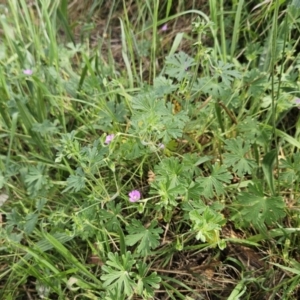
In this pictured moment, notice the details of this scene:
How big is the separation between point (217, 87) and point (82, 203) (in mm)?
533

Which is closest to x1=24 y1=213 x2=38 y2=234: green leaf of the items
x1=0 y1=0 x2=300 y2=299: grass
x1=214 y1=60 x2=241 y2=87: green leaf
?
x1=0 y1=0 x2=300 y2=299: grass

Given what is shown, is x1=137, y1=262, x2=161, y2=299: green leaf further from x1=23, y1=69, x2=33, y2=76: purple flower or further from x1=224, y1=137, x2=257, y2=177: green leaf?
x1=23, y1=69, x2=33, y2=76: purple flower

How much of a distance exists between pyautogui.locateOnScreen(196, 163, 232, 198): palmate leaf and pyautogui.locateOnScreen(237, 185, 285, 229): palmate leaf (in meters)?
0.06

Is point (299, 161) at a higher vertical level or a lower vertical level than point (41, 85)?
lower

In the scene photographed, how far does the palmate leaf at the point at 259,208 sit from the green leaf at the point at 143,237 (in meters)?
0.23

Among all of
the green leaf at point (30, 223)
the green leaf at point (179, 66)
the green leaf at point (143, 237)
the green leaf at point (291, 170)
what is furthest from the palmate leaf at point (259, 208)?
the green leaf at point (30, 223)

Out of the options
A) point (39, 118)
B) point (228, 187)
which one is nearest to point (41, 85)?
point (39, 118)

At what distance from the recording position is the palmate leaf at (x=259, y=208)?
48.2 inches

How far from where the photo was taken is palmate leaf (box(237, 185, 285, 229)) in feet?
4.01

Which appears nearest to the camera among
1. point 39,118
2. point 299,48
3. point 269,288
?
point 269,288

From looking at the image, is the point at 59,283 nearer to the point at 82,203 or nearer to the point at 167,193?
the point at 82,203

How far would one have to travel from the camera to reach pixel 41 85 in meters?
1.56

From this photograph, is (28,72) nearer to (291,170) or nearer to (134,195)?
(134,195)

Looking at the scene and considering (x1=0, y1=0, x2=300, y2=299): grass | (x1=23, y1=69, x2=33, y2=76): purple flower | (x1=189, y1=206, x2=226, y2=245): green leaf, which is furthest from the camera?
(x1=23, y1=69, x2=33, y2=76): purple flower
